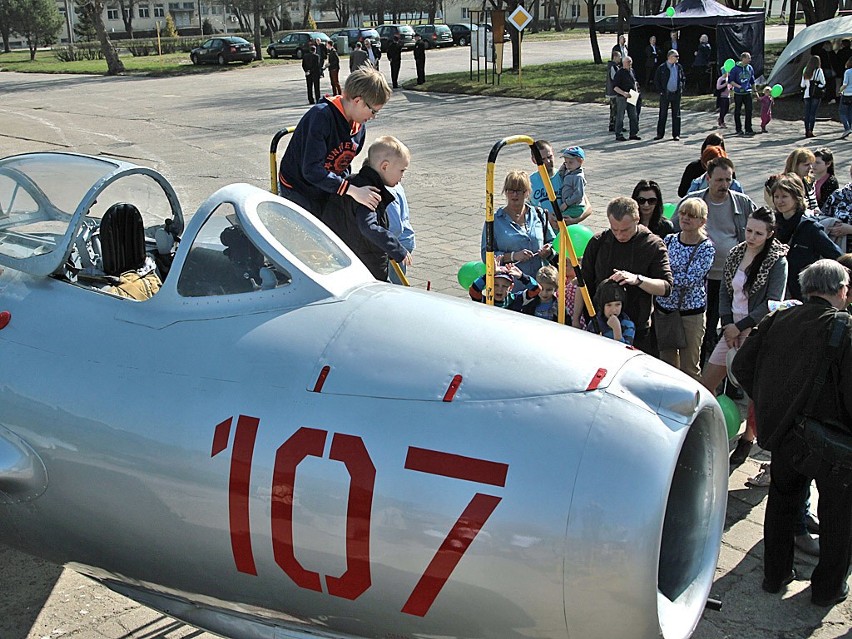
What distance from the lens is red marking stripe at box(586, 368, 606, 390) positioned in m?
3.58

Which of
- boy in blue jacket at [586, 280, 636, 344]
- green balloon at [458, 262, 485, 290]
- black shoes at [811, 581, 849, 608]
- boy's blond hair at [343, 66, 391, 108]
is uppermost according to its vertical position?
boy's blond hair at [343, 66, 391, 108]

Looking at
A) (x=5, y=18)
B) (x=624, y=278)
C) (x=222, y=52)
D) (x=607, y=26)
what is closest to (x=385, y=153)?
(x=624, y=278)

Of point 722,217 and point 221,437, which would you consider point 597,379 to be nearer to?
point 221,437

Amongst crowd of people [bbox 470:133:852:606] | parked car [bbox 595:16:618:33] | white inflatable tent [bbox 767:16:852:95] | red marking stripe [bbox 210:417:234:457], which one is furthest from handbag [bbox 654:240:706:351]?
parked car [bbox 595:16:618:33]

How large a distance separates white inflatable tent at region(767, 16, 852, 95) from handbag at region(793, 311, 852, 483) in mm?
22009

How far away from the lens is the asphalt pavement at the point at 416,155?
16.4 ft

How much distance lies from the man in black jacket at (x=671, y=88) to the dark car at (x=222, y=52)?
3093cm

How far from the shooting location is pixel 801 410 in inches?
188

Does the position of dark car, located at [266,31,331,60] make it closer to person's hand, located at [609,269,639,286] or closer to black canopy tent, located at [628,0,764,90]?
black canopy tent, located at [628,0,764,90]

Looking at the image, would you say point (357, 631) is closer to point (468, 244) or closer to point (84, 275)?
point (84, 275)

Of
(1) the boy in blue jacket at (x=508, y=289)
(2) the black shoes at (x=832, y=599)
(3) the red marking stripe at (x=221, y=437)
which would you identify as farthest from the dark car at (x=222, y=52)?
(3) the red marking stripe at (x=221, y=437)

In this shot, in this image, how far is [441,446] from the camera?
11.4 feet

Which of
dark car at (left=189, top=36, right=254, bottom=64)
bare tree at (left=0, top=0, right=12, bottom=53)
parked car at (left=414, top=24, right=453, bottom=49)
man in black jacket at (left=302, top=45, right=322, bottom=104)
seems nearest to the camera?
man in black jacket at (left=302, top=45, right=322, bottom=104)

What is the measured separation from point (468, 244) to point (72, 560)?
855 cm
